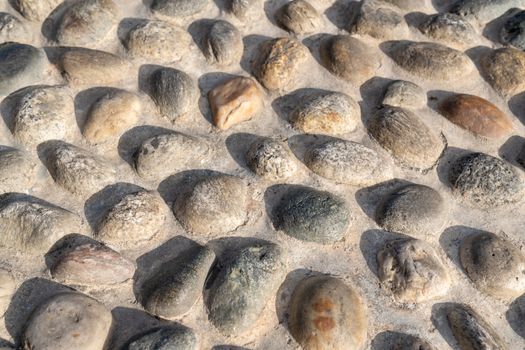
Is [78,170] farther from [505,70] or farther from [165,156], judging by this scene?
[505,70]

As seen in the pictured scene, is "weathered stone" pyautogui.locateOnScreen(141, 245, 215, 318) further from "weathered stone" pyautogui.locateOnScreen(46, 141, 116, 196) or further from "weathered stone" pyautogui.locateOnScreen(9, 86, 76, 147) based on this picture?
"weathered stone" pyautogui.locateOnScreen(9, 86, 76, 147)

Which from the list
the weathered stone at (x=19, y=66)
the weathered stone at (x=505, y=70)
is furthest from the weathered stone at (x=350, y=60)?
the weathered stone at (x=19, y=66)

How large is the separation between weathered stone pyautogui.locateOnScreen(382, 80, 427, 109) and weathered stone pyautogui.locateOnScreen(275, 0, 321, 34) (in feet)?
1.65

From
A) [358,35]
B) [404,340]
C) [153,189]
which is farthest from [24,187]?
[358,35]

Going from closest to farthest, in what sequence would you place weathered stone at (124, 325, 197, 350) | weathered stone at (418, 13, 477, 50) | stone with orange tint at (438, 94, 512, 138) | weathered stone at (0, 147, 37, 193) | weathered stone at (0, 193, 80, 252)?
weathered stone at (124, 325, 197, 350) < weathered stone at (0, 193, 80, 252) < weathered stone at (0, 147, 37, 193) < stone with orange tint at (438, 94, 512, 138) < weathered stone at (418, 13, 477, 50)

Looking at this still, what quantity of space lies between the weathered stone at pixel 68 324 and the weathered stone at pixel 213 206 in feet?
1.36

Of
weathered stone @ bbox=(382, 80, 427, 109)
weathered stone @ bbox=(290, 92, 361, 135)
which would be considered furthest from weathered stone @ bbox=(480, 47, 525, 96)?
weathered stone @ bbox=(290, 92, 361, 135)

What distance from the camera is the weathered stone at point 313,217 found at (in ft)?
5.77

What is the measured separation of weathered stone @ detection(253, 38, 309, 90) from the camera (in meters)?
2.20

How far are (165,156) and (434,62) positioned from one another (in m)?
1.24

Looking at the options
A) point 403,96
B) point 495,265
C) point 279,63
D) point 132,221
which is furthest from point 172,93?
point 495,265

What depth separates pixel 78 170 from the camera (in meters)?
1.86

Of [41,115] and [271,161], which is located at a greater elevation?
[41,115]

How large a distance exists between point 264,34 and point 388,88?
0.65 metres
